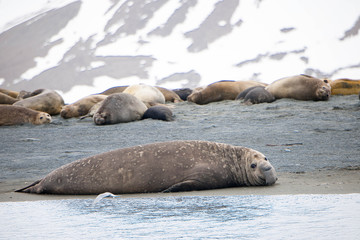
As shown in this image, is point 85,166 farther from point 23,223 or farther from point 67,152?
point 67,152

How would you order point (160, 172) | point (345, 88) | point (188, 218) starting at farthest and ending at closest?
1. point (345, 88)
2. point (160, 172)
3. point (188, 218)

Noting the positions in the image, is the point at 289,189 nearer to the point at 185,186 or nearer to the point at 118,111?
the point at 185,186

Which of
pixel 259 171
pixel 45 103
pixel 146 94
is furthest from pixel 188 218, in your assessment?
pixel 45 103

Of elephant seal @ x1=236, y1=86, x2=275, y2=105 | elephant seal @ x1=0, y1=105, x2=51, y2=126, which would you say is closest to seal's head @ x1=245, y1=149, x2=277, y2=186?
elephant seal @ x1=0, y1=105, x2=51, y2=126

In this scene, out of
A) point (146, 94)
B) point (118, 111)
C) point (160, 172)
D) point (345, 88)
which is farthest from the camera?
point (345, 88)

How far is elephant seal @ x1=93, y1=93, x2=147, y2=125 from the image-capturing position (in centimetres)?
829

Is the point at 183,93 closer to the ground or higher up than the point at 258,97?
higher up

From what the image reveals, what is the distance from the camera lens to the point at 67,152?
224 inches

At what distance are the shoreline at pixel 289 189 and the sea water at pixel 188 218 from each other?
15 centimetres

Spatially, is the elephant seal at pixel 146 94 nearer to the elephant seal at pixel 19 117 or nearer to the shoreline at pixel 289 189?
the elephant seal at pixel 19 117

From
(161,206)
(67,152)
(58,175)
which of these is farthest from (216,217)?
(67,152)

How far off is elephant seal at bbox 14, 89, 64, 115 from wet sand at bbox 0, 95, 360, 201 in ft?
4.60

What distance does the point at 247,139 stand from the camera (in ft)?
19.7

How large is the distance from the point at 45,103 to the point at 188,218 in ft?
28.6
